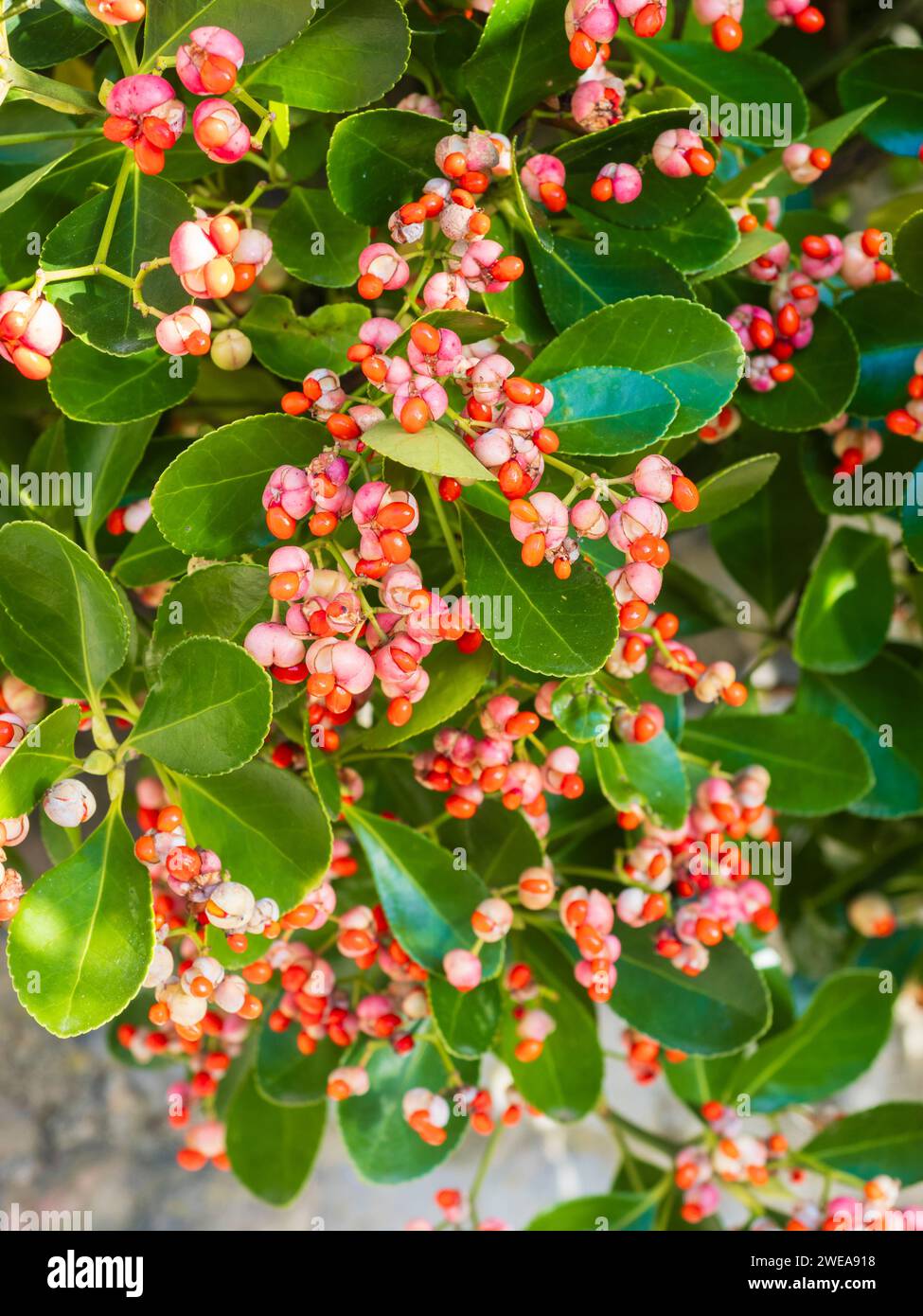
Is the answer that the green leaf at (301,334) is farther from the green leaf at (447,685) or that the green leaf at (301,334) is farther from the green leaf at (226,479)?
the green leaf at (447,685)

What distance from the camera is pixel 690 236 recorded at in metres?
0.70

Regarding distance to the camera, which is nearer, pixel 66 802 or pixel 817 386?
pixel 66 802

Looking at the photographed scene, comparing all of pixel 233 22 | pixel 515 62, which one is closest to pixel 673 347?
pixel 515 62

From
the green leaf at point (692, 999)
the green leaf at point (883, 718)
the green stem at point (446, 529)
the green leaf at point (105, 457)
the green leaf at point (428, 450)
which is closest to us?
the green leaf at point (428, 450)

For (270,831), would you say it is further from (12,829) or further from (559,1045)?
(559,1045)

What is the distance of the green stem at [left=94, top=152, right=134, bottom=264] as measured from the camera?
1.95ft

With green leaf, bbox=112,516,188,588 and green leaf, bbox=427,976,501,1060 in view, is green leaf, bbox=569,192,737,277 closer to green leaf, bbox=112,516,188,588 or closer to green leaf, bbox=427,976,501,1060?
green leaf, bbox=112,516,188,588

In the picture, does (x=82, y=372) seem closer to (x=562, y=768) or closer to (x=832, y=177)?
(x=562, y=768)

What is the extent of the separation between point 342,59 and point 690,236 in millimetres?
224

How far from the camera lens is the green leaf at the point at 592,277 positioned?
68cm

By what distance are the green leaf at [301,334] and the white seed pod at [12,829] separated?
28cm

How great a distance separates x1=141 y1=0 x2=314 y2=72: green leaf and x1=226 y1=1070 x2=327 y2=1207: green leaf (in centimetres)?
74

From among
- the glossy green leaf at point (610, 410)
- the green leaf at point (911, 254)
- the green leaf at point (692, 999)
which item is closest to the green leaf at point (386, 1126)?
the green leaf at point (692, 999)

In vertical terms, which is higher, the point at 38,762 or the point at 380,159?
the point at 380,159
